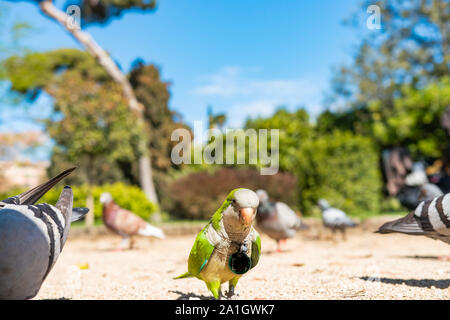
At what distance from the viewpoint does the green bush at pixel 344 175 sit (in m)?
12.2

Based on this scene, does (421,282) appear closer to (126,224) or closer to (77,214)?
(77,214)

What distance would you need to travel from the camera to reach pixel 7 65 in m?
17.8

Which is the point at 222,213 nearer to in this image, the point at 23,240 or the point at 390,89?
the point at 23,240

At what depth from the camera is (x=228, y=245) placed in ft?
8.30

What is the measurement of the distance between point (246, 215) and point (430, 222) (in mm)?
2062

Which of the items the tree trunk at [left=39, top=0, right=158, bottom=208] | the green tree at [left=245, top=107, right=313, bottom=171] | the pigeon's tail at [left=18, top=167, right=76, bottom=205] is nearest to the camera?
the pigeon's tail at [left=18, top=167, right=76, bottom=205]

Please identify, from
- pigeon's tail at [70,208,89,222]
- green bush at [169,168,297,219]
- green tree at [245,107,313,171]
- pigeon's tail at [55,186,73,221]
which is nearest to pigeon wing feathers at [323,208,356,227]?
green bush at [169,168,297,219]

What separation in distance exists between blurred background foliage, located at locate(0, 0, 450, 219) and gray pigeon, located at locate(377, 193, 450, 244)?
755cm
